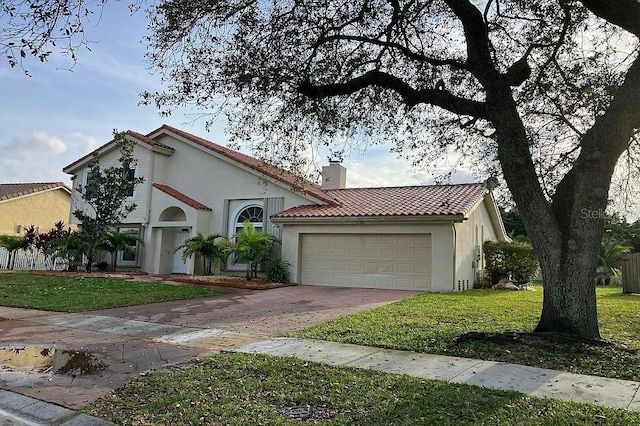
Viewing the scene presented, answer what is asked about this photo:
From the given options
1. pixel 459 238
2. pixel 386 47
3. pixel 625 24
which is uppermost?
pixel 386 47

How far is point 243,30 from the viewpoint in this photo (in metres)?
9.50

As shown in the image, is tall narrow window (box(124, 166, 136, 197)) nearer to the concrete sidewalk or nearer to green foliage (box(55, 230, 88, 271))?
green foliage (box(55, 230, 88, 271))

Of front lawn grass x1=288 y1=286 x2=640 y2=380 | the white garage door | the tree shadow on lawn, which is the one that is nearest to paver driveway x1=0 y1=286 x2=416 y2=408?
front lawn grass x1=288 y1=286 x2=640 y2=380

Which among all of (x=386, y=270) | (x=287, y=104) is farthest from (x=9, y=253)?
(x=287, y=104)

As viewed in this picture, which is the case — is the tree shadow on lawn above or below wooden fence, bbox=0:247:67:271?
below

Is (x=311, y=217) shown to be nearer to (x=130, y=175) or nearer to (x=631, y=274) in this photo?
(x=130, y=175)

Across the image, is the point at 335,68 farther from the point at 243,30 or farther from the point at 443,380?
the point at 443,380

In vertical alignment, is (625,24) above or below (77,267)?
above

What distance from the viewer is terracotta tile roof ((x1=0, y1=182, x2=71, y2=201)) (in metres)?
30.5

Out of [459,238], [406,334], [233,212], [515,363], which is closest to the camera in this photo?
[515,363]

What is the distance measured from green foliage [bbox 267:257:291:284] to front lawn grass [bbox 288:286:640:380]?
6.70 meters

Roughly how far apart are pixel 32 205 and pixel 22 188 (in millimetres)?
2067

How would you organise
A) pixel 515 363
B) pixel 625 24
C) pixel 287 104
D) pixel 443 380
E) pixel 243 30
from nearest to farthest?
pixel 443 380, pixel 515 363, pixel 625 24, pixel 243 30, pixel 287 104

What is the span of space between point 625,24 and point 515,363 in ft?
18.6
